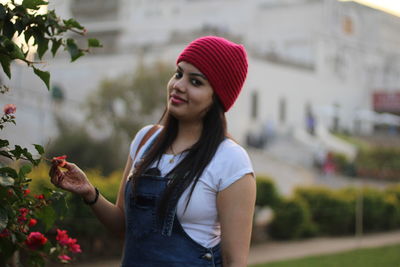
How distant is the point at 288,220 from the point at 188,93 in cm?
1043

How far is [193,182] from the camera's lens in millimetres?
2275

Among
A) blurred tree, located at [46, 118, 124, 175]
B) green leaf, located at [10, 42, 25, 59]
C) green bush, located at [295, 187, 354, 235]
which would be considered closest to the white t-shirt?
green leaf, located at [10, 42, 25, 59]

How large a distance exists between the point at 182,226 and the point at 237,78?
22.0 inches

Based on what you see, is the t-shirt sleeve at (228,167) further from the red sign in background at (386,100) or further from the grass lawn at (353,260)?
the red sign in background at (386,100)

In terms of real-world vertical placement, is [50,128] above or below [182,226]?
below

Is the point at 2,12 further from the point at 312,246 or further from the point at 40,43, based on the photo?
the point at 312,246

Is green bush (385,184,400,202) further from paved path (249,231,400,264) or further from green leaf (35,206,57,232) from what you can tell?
green leaf (35,206,57,232)

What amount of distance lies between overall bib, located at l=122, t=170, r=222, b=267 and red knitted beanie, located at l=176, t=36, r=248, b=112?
0.38 meters

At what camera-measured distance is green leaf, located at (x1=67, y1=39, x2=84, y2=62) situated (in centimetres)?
232

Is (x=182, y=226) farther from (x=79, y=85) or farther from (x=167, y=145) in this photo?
(x=79, y=85)

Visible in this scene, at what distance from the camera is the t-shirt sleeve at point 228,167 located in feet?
7.47

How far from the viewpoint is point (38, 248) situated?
2371 mm

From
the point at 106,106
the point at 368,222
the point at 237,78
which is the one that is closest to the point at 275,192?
the point at 368,222

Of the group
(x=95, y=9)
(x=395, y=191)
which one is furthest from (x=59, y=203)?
(x=95, y=9)
